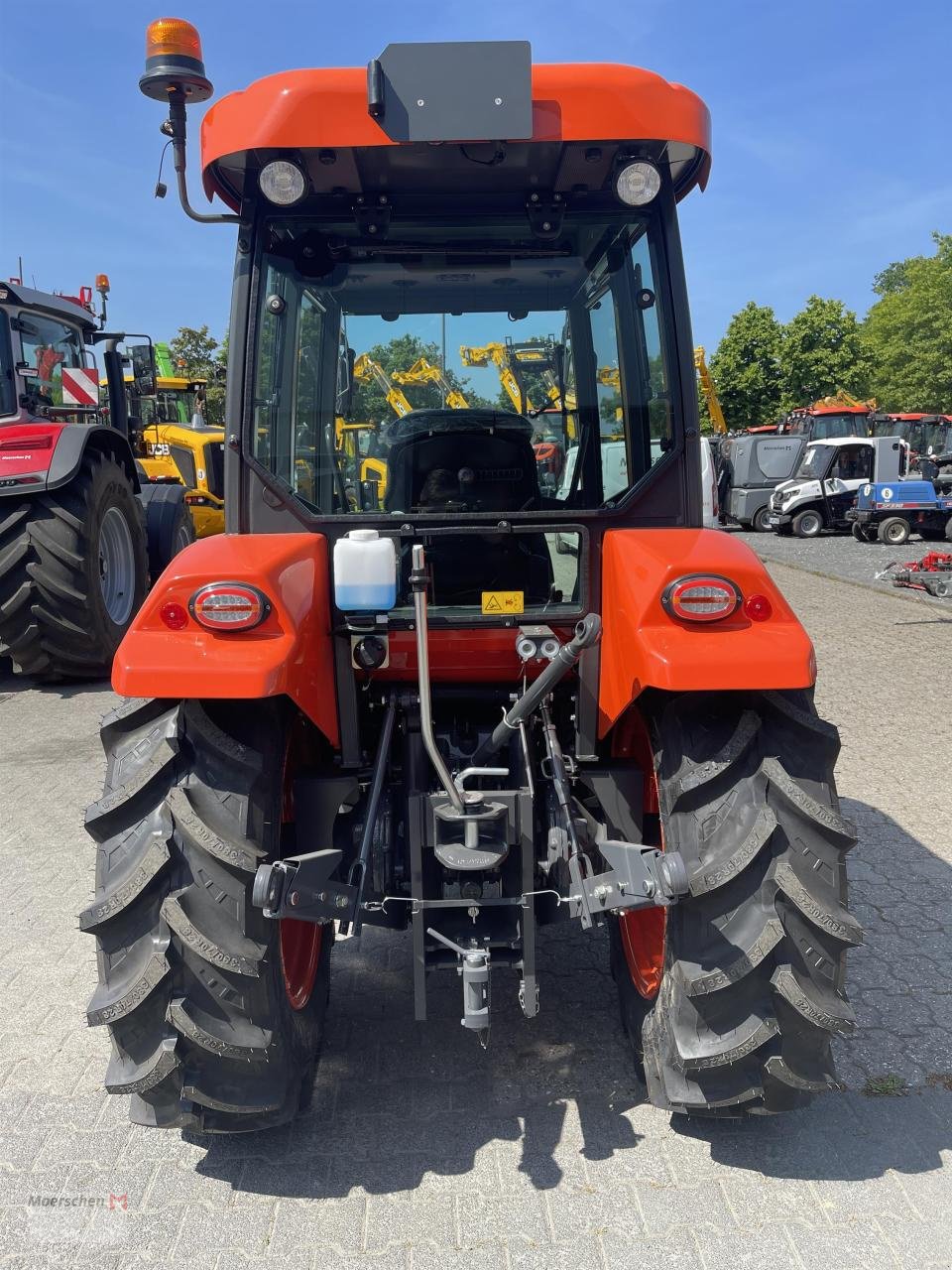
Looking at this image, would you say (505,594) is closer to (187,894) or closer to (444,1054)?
(187,894)

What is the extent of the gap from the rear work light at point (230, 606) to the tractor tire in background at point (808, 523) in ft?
64.4

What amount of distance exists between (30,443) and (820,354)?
3702 cm

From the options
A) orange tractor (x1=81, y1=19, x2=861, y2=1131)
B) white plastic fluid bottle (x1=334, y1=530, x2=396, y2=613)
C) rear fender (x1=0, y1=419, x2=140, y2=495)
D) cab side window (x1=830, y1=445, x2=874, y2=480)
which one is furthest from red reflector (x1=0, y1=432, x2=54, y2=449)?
cab side window (x1=830, y1=445, x2=874, y2=480)

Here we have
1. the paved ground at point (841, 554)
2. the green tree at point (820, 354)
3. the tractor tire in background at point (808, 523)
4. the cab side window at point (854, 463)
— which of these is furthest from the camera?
the green tree at point (820, 354)

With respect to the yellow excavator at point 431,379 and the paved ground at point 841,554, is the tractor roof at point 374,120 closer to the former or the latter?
the yellow excavator at point 431,379

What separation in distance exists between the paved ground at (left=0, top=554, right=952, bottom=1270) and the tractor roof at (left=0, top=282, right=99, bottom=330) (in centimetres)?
532

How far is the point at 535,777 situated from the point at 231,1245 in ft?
4.28

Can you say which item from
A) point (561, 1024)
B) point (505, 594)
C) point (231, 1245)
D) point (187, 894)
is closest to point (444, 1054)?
point (561, 1024)

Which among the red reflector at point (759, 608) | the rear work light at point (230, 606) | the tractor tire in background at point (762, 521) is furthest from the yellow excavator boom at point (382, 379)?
the tractor tire in background at point (762, 521)

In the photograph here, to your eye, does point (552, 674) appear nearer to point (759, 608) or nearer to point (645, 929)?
point (759, 608)

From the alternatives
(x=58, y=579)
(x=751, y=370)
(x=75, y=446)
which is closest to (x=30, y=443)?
(x=75, y=446)

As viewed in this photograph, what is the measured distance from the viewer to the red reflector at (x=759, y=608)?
237 centimetres

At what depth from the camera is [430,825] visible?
2482 millimetres

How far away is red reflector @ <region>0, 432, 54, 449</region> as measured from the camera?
685cm
